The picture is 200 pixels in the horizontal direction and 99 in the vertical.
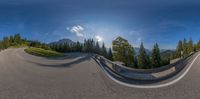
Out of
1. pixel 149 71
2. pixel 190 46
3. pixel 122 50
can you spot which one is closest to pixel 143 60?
pixel 122 50

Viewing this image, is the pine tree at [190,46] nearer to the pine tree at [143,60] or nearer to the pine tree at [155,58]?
the pine tree at [155,58]

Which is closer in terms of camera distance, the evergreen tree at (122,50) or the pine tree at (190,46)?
the evergreen tree at (122,50)

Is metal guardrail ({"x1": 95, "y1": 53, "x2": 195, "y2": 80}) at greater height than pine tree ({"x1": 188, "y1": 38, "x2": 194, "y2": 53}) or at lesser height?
lesser

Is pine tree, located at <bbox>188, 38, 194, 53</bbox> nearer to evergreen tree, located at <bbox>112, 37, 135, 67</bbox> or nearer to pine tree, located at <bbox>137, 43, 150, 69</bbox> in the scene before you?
pine tree, located at <bbox>137, 43, 150, 69</bbox>

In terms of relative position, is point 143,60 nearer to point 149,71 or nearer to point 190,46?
point 190,46

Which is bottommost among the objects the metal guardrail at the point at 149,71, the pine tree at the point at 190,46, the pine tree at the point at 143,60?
the pine tree at the point at 143,60

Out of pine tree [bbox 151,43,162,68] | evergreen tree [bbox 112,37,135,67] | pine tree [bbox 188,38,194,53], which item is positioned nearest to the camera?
evergreen tree [bbox 112,37,135,67]

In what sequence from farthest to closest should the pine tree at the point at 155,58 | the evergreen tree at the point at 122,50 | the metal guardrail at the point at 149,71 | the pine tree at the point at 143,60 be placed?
the pine tree at the point at 155,58 < the pine tree at the point at 143,60 < the evergreen tree at the point at 122,50 < the metal guardrail at the point at 149,71

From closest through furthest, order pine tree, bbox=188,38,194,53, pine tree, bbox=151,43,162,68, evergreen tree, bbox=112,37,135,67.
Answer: evergreen tree, bbox=112,37,135,67 < pine tree, bbox=151,43,162,68 < pine tree, bbox=188,38,194,53

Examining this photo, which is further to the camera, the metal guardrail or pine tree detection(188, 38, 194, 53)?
pine tree detection(188, 38, 194, 53)

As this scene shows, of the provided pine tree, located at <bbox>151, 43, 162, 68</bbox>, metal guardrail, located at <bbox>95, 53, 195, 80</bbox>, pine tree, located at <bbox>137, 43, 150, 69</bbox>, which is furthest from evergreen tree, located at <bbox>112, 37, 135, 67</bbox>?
metal guardrail, located at <bbox>95, 53, 195, 80</bbox>

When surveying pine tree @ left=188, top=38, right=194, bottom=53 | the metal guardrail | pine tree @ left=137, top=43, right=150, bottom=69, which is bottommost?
pine tree @ left=137, top=43, right=150, bottom=69

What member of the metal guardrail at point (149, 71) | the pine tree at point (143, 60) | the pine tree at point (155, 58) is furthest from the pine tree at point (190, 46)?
the metal guardrail at point (149, 71)

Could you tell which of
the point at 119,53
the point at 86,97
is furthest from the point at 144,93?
the point at 119,53
